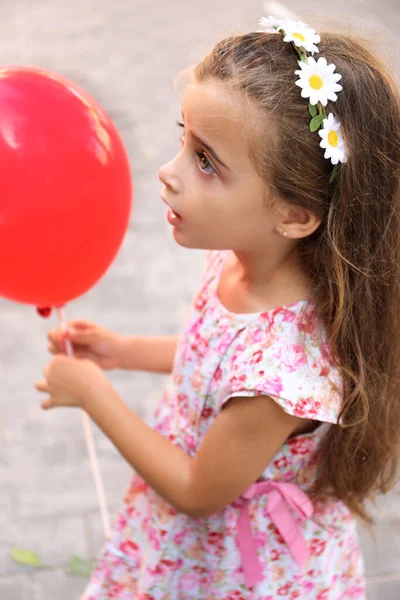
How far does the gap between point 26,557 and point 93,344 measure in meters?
0.74

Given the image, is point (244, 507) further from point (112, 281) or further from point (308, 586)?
point (112, 281)

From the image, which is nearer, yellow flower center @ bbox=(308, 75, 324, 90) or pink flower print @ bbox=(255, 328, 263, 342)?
yellow flower center @ bbox=(308, 75, 324, 90)

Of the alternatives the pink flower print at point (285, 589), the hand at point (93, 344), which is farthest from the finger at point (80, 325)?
the pink flower print at point (285, 589)

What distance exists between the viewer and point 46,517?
88.0 inches

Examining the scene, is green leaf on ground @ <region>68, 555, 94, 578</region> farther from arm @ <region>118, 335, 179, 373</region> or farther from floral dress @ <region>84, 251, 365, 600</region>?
arm @ <region>118, 335, 179, 373</region>

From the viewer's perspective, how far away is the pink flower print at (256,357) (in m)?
1.30

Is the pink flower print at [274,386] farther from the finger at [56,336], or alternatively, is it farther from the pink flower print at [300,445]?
the finger at [56,336]

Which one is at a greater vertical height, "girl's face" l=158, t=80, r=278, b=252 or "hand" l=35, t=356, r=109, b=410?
"girl's face" l=158, t=80, r=278, b=252

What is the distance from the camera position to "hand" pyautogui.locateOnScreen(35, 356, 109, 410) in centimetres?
146

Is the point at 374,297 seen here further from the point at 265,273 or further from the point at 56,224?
the point at 56,224

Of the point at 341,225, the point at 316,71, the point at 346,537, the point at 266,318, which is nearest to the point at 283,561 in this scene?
the point at 346,537

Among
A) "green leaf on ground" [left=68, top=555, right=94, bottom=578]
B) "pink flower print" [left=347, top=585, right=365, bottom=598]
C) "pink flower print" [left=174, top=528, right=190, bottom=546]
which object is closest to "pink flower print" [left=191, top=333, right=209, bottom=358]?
"pink flower print" [left=174, top=528, right=190, bottom=546]

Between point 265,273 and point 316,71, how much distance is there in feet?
1.05

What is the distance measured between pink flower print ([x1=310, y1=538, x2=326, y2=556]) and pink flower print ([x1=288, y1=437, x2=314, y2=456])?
20 cm
